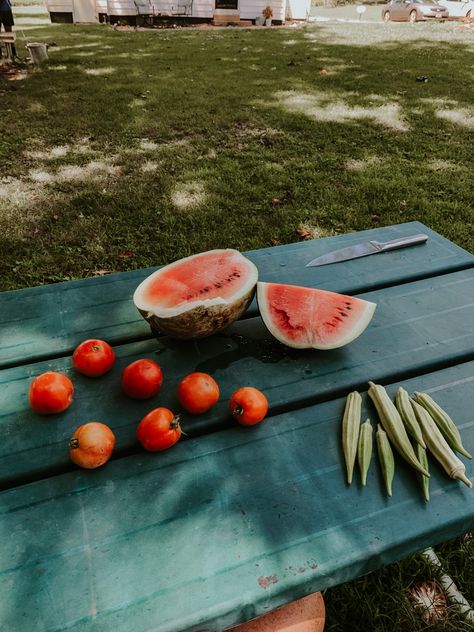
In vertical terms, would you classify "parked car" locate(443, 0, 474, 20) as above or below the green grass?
above

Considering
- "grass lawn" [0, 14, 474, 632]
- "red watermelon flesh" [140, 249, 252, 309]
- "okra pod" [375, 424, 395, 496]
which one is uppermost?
"red watermelon flesh" [140, 249, 252, 309]

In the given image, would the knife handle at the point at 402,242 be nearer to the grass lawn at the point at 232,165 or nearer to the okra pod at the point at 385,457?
the okra pod at the point at 385,457

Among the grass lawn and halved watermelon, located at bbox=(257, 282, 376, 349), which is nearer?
halved watermelon, located at bbox=(257, 282, 376, 349)

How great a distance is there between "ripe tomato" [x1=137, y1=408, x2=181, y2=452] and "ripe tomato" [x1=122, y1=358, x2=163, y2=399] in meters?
0.16

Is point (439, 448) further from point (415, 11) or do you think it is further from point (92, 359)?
point (415, 11)

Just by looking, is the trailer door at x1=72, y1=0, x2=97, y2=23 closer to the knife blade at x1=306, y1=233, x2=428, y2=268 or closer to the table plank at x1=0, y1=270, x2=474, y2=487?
the knife blade at x1=306, y1=233, x2=428, y2=268

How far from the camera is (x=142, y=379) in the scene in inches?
62.8

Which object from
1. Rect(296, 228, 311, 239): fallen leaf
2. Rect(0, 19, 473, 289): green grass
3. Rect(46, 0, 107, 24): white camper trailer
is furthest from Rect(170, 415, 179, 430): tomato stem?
Rect(46, 0, 107, 24): white camper trailer

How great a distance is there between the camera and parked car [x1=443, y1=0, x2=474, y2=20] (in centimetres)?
2857

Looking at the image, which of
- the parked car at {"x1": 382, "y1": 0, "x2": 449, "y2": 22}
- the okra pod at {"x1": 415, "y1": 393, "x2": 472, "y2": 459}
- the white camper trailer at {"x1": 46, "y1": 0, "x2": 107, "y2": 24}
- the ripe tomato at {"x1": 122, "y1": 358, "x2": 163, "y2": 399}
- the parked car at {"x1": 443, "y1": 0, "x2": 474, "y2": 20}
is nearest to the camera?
the okra pod at {"x1": 415, "y1": 393, "x2": 472, "y2": 459}

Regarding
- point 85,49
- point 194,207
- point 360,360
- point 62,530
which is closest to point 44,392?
point 62,530

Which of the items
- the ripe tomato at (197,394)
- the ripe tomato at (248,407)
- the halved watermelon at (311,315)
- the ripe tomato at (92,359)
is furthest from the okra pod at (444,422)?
the ripe tomato at (92,359)

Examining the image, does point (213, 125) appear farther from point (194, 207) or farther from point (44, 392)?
point (44, 392)

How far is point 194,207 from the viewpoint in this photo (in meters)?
5.05
